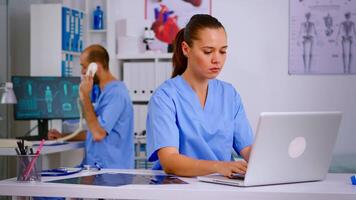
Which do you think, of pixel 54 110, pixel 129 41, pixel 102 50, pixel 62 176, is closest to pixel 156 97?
pixel 62 176

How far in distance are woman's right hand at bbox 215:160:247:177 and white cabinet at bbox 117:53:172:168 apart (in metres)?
3.10

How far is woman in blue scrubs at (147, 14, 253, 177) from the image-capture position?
7.15 ft

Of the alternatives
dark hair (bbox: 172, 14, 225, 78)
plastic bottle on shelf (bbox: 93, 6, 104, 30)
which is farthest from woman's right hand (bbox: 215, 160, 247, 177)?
plastic bottle on shelf (bbox: 93, 6, 104, 30)

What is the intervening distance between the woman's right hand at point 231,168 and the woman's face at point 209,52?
39 centimetres

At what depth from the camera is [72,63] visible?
5.03m

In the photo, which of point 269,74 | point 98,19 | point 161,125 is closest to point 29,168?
point 161,125

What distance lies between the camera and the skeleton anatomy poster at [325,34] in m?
5.28

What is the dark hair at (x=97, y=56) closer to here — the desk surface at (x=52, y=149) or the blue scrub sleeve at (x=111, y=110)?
the blue scrub sleeve at (x=111, y=110)

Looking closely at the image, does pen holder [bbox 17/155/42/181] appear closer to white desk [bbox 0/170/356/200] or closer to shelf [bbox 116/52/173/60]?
white desk [bbox 0/170/356/200]

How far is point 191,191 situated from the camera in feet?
5.79

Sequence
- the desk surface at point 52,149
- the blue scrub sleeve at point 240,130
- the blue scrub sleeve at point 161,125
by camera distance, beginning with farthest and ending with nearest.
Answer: the desk surface at point 52,149 < the blue scrub sleeve at point 240,130 < the blue scrub sleeve at point 161,125

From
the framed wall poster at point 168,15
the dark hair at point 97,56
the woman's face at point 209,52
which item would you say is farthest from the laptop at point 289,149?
the framed wall poster at point 168,15

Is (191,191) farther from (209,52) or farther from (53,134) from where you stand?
(53,134)

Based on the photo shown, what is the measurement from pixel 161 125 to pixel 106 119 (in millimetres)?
1534
